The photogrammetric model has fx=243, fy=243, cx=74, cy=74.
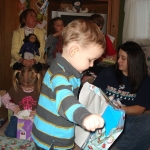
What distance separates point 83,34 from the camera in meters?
0.90

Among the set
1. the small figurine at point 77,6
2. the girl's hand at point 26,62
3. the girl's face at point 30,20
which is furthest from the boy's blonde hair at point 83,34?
the small figurine at point 77,6

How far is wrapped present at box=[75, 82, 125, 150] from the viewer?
3.29 ft

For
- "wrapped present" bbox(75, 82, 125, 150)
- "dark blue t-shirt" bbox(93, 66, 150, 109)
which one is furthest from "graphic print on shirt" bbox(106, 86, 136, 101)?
"wrapped present" bbox(75, 82, 125, 150)

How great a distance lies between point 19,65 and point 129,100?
1.36m

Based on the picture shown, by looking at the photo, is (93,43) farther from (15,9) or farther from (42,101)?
(15,9)

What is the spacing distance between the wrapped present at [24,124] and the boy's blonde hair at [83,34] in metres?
1.05

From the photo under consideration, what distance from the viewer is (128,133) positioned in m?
1.85

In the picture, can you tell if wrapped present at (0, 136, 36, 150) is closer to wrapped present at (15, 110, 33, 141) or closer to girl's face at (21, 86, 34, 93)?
wrapped present at (15, 110, 33, 141)

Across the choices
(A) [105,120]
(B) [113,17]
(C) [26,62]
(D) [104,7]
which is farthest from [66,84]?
(D) [104,7]

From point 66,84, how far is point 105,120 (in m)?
0.33

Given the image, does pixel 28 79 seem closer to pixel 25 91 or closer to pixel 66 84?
pixel 25 91

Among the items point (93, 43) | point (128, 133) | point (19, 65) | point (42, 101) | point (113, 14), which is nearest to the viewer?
point (93, 43)

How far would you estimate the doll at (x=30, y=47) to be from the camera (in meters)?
2.76

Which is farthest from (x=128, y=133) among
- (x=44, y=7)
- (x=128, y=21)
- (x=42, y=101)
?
(x=44, y=7)
